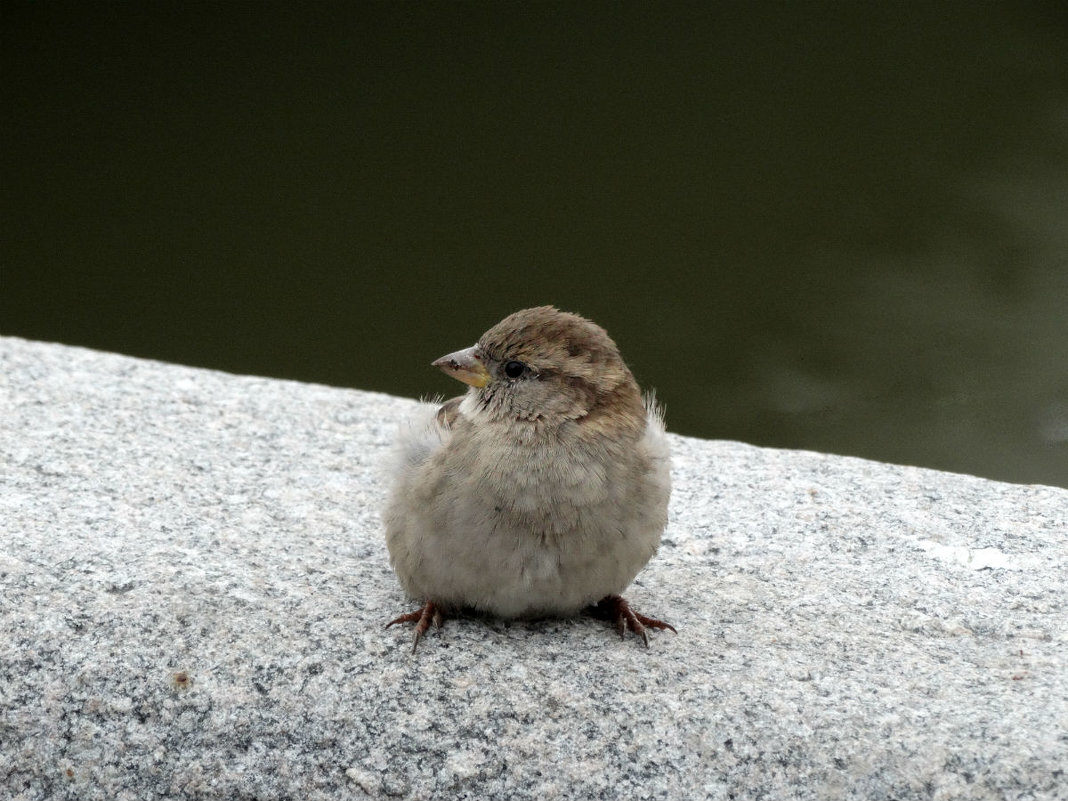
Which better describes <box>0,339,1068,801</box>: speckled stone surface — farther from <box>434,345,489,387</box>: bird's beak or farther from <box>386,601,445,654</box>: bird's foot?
<box>434,345,489,387</box>: bird's beak

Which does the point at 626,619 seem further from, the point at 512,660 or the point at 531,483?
the point at 531,483

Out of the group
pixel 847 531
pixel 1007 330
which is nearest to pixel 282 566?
pixel 847 531

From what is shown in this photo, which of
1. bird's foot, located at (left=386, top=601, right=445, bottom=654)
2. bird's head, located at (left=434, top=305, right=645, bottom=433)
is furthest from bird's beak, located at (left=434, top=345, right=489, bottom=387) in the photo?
bird's foot, located at (left=386, top=601, right=445, bottom=654)

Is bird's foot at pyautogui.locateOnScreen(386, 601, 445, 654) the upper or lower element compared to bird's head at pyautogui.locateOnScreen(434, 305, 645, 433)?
lower

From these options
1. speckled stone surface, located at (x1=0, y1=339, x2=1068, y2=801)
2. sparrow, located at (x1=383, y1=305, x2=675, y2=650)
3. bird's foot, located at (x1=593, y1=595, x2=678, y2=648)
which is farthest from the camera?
bird's foot, located at (x1=593, y1=595, x2=678, y2=648)

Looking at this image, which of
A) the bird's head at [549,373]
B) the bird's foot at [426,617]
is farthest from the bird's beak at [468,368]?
the bird's foot at [426,617]

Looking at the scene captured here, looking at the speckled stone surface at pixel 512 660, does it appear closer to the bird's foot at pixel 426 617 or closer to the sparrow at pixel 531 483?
the bird's foot at pixel 426 617

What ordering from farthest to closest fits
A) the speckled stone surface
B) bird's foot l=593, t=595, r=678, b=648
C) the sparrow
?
bird's foot l=593, t=595, r=678, b=648, the sparrow, the speckled stone surface
